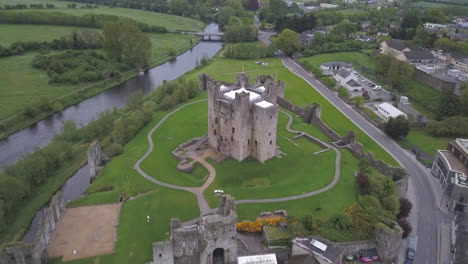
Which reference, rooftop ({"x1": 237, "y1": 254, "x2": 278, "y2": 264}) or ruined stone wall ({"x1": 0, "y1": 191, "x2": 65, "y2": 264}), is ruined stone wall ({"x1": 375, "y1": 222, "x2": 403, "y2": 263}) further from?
ruined stone wall ({"x1": 0, "y1": 191, "x2": 65, "y2": 264})

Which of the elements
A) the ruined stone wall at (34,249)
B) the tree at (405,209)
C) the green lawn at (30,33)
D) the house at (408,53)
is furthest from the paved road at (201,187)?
the green lawn at (30,33)

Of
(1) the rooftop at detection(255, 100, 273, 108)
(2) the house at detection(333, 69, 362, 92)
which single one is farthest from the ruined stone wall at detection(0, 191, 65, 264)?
(2) the house at detection(333, 69, 362, 92)

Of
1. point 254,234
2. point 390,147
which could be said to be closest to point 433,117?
point 390,147

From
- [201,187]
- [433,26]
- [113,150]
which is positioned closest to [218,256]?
[201,187]

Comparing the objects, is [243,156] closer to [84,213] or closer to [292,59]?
[84,213]

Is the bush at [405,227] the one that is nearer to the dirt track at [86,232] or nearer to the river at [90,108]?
the dirt track at [86,232]
